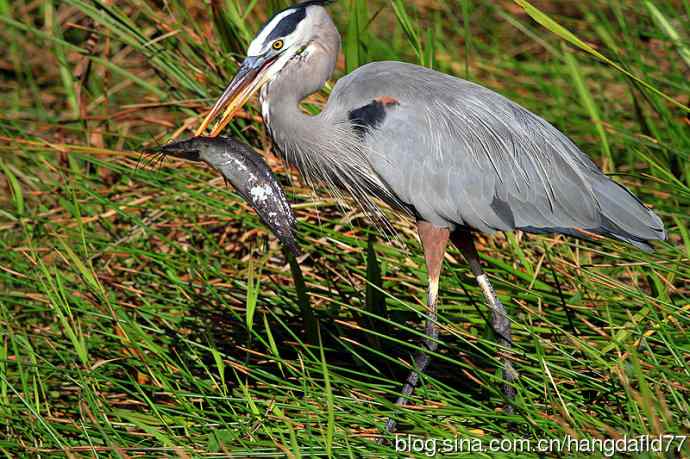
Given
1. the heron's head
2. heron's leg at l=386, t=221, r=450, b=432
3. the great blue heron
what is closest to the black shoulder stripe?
the great blue heron

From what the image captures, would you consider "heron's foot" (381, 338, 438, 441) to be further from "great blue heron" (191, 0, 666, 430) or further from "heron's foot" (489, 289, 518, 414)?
"heron's foot" (489, 289, 518, 414)

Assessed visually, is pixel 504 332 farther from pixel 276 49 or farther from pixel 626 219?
pixel 276 49

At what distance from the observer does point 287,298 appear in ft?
11.9

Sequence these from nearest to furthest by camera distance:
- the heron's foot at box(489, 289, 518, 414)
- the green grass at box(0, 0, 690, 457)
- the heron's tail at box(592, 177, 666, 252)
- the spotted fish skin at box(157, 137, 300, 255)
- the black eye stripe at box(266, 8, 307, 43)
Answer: the green grass at box(0, 0, 690, 457)
the spotted fish skin at box(157, 137, 300, 255)
the heron's foot at box(489, 289, 518, 414)
the heron's tail at box(592, 177, 666, 252)
the black eye stripe at box(266, 8, 307, 43)

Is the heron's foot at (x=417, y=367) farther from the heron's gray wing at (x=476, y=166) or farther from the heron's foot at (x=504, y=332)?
the heron's gray wing at (x=476, y=166)

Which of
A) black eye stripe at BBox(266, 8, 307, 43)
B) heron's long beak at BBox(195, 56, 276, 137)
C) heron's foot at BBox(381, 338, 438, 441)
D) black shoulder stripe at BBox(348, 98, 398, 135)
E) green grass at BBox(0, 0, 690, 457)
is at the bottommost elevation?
heron's foot at BBox(381, 338, 438, 441)

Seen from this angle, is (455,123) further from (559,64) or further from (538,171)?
(559,64)

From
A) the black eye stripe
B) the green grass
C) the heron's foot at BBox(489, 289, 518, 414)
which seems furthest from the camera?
the black eye stripe

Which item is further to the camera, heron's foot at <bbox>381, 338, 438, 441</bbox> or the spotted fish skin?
heron's foot at <bbox>381, 338, 438, 441</bbox>

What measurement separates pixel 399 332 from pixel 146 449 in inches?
55.9

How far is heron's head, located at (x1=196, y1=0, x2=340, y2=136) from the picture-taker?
315 cm

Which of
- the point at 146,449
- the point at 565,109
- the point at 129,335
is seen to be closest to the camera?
the point at 146,449

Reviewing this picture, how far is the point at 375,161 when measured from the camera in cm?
318

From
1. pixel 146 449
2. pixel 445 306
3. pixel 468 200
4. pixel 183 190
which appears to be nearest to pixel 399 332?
pixel 445 306
